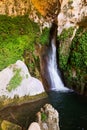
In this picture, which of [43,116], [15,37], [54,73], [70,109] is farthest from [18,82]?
[43,116]

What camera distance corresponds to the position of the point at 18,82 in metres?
17.1

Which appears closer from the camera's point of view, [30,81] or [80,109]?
[80,109]

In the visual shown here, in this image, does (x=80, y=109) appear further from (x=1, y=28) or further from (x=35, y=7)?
(x=35, y=7)

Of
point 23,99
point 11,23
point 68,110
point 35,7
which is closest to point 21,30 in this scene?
point 11,23

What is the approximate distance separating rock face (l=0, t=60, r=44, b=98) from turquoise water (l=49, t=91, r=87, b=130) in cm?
105

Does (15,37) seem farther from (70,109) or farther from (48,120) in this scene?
(48,120)

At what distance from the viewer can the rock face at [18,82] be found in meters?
16.6

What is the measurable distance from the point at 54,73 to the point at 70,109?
436cm

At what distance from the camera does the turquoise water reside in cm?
1401

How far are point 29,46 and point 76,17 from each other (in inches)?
133

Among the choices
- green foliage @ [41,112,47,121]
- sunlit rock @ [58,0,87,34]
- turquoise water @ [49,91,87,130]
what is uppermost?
sunlit rock @ [58,0,87,34]

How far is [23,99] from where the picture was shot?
55.5 ft

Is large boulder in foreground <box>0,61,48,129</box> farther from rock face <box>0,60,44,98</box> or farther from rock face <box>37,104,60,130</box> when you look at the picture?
rock face <box>37,104,60,130</box>

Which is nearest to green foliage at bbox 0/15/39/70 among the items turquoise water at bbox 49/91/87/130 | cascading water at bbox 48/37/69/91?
cascading water at bbox 48/37/69/91
